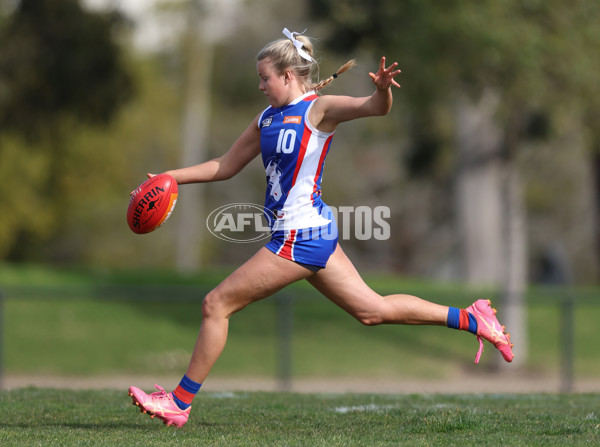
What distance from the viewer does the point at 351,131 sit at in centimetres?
4438

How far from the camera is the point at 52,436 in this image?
5.25 m

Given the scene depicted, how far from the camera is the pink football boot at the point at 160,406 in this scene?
5.33m

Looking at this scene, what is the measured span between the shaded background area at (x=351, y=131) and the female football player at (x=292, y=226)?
24.9 inches

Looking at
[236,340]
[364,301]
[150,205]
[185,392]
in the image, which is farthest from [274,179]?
[236,340]

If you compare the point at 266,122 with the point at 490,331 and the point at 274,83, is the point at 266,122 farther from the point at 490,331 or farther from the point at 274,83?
the point at 490,331

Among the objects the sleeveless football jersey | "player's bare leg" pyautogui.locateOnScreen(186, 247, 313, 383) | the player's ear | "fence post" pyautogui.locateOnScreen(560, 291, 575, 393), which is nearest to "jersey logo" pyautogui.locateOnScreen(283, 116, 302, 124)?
the sleeveless football jersey

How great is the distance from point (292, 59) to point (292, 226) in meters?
1.00

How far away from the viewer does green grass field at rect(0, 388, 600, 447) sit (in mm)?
5078

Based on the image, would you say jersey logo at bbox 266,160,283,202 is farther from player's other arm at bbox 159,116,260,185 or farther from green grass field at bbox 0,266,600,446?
green grass field at bbox 0,266,600,446

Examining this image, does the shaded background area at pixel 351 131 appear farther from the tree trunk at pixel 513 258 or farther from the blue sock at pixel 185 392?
the blue sock at pixel 185 392

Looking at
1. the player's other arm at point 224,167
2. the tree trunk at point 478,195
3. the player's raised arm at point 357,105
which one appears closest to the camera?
the player's raised arm at point 357,105

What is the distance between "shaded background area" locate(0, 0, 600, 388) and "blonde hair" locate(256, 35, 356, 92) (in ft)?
1.36

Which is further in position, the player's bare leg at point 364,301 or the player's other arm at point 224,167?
the player's other arm at point 224,167

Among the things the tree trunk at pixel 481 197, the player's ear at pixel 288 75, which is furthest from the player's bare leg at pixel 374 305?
the tree trunk at pixel 481 197
